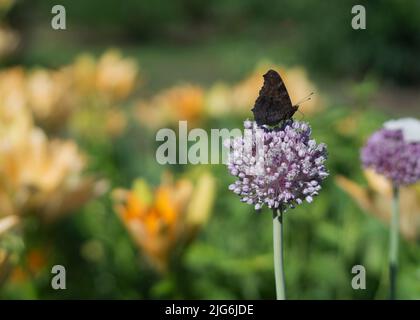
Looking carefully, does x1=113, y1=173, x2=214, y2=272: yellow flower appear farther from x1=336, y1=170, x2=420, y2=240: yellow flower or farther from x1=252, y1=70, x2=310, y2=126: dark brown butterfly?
x1=252, y1=70, x2=310, y2=126: dark brown butterfly

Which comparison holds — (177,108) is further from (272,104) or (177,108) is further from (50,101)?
(272,104)

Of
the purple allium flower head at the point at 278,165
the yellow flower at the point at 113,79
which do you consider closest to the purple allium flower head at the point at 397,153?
the purple allium flower head at the point at 278,165

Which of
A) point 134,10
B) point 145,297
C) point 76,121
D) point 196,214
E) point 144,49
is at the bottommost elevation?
point 145,297

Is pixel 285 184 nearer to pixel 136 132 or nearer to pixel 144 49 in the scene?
pixel 136 132

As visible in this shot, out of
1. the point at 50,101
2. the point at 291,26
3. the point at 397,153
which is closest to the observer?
the point at 397,153

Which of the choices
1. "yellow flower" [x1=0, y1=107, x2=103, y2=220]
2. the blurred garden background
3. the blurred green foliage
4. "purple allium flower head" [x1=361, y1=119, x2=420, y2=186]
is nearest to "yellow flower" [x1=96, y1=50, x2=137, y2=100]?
the blurred garden background

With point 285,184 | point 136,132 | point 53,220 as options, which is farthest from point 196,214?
point 136,132

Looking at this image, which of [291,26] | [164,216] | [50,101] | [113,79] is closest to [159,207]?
[164,216]
